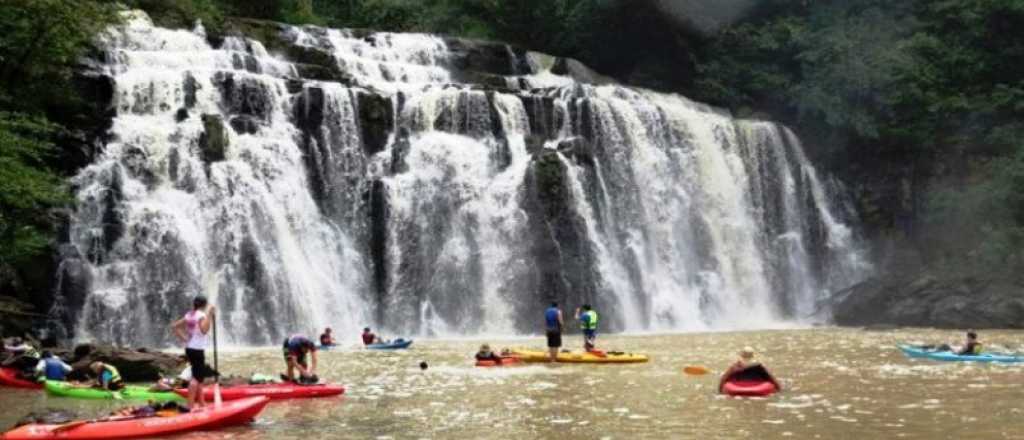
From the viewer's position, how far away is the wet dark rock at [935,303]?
36.0 meters

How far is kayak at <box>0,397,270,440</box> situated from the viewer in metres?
12.2

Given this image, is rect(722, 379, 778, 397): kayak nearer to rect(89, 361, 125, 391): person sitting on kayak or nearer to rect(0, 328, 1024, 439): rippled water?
rect(0, 328, 1024, 439): rippled water

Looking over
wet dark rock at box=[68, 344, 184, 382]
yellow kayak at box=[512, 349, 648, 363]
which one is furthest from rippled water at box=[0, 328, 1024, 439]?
wet dark rock at box=[68, 344, 184, 382]

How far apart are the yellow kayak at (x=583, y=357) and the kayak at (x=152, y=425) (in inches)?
394

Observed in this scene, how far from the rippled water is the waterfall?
7.70 m

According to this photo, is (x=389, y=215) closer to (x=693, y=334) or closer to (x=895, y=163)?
(x=693, y=334)

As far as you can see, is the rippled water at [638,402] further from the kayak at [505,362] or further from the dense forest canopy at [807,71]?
the dense forest canopy at [807,71]

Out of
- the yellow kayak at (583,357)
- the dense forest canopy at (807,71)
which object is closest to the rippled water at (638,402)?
the yellow kayak at (583,357)

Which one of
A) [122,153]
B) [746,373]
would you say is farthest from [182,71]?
[746,373]

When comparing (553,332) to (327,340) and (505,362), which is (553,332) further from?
(327,340)

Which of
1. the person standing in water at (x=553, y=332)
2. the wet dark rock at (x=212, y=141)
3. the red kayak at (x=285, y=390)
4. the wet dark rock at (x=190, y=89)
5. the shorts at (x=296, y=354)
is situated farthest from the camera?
the wet dark rock at (x=190, y=89)

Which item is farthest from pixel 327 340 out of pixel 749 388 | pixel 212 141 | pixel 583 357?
pixel 749 388

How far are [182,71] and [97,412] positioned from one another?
21.7 m

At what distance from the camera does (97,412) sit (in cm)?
1507
